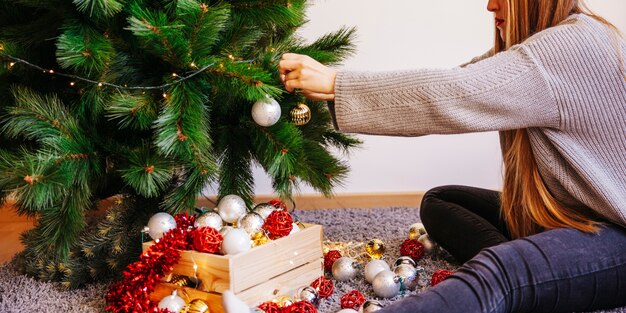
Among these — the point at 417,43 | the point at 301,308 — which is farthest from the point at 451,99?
the point at 417,43

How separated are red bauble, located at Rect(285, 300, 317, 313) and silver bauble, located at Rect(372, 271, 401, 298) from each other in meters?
0.19

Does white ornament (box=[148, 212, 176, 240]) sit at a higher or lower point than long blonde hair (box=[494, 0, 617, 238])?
lower

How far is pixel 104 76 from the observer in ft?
3.81

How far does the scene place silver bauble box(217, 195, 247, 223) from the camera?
1196 mm

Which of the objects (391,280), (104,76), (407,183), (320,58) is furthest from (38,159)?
(407,183)

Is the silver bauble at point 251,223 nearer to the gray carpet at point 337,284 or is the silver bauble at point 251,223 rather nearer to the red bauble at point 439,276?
the gray carpet at point 337,284

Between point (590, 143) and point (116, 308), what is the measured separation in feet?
2.62

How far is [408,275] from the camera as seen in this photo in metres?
1.26

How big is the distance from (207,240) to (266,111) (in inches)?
9.3

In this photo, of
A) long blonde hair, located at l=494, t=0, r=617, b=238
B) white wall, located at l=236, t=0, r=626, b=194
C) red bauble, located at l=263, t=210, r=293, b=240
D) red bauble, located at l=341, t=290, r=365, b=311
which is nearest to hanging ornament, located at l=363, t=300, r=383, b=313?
red bauble, located at l=341, t=290, r=365, b=311

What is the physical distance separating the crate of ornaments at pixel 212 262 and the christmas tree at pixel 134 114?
8cm

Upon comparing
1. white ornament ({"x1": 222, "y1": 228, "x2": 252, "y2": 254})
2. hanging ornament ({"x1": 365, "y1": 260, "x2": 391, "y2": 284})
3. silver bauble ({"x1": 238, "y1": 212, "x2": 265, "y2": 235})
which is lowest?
hanging ornament ({"x1": 365, "y1": 260, "x2": 391, "y2": 284})

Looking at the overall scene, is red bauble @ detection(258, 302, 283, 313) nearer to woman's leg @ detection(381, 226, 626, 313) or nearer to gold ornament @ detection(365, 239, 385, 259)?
woman's leg @ detection(381, 226, 626, 313)

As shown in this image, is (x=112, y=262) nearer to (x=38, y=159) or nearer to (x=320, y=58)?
(x=38, y=159)
